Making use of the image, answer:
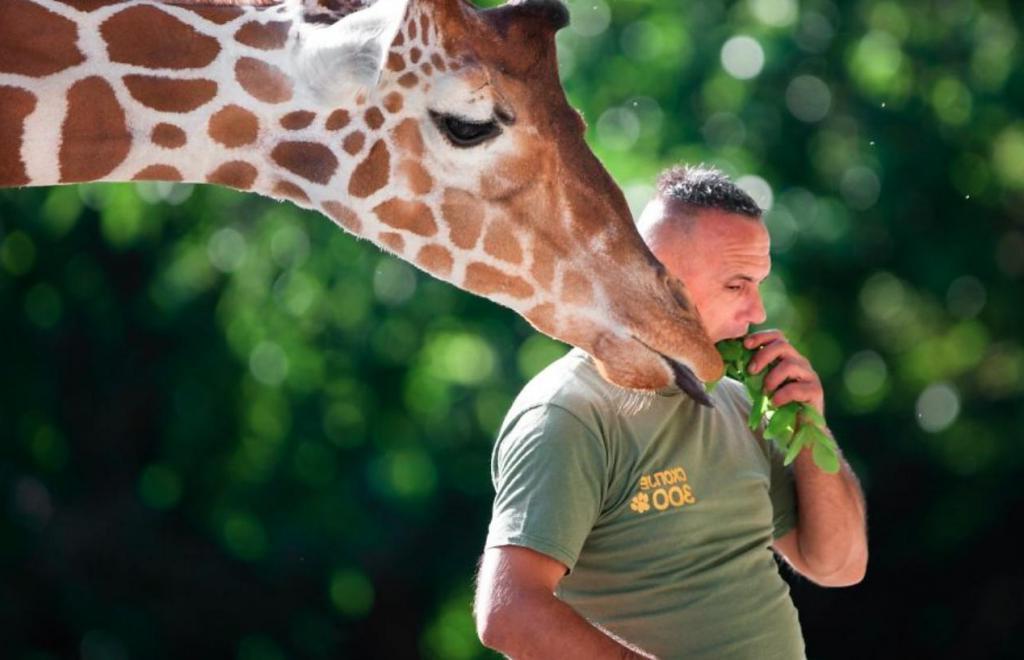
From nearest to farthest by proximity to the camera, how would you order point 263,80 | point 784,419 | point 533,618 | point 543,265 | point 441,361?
point 533,618
point 263,80
point 543,265
point 784,419
point 441,361

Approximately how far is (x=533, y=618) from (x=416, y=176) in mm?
730

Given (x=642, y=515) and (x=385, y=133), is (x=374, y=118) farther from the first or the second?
(x=642, y=515)

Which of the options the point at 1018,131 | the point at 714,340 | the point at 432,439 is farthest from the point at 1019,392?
the point at 714,340

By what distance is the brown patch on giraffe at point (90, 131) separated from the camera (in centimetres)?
246

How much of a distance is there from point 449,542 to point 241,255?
56.7 inches

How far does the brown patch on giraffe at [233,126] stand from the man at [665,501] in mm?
619

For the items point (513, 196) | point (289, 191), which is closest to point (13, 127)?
point (289, 191)

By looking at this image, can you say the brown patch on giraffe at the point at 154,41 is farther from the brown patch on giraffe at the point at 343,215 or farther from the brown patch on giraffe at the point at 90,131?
the brown patch on giraffe at the point at 343,215

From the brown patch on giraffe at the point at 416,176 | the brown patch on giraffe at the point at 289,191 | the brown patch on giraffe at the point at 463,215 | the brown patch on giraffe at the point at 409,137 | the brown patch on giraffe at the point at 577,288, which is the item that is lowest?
the brown patch on giraffe at the point at 577,288

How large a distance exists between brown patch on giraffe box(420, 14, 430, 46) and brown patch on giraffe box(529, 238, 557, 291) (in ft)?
1.20

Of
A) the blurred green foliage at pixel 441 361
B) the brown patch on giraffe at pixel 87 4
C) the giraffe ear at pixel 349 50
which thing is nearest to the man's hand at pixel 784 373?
the giraffe ear at pixel 349 50

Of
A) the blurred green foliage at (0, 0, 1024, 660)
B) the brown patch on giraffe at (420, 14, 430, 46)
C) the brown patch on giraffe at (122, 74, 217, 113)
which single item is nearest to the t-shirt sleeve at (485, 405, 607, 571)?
the brown patch on giraffe at (420, 14, 430, 46)

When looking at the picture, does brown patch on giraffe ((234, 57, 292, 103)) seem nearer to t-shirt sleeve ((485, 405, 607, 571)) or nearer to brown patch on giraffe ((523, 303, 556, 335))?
brown patch on giraffe ((523, 303, 556, 335))

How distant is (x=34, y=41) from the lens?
245 cm
